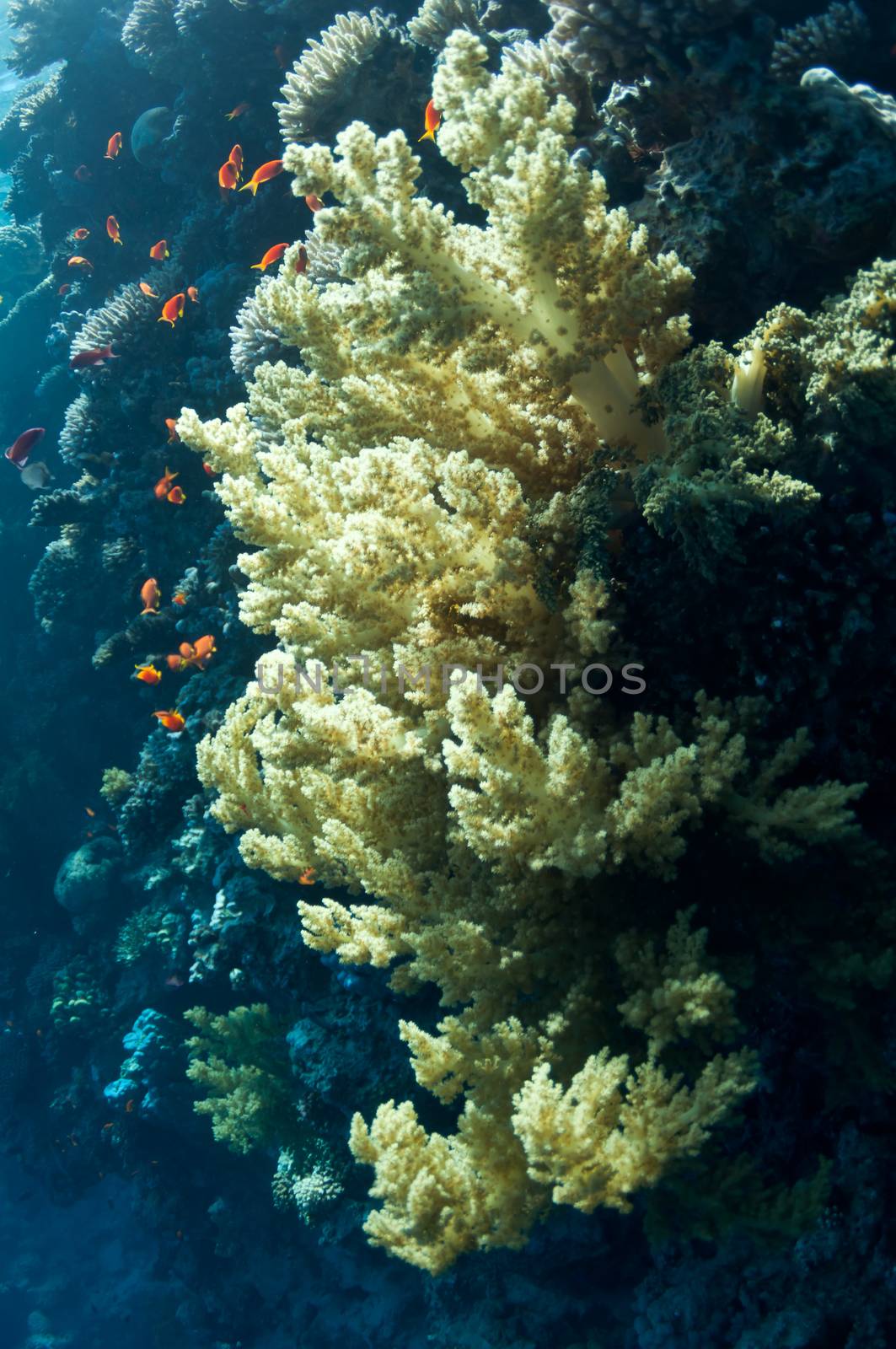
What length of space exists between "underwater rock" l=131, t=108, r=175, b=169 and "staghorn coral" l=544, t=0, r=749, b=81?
26.4 ft

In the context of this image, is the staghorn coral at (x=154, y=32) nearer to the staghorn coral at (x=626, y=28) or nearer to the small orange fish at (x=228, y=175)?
the small orange fish at (x=228, y=175)

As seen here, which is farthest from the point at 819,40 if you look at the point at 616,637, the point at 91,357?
the point at 91,357

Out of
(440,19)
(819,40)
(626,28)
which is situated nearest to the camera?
(819,40)

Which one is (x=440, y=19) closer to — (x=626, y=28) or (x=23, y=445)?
(x=626, y=28)

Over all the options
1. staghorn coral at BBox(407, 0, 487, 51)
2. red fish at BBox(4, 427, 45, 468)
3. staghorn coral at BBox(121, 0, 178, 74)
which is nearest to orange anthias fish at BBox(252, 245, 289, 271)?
staghorn coral at BBox(407, 0, 487, 51)

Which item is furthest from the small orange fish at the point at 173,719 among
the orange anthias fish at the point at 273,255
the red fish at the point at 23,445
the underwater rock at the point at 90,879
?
the underwater rock at the point at 90,879

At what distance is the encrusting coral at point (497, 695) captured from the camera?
2.39m

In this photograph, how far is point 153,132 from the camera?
9688 mm

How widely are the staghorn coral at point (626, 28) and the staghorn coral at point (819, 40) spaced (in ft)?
0.76

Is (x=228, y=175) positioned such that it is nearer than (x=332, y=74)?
No

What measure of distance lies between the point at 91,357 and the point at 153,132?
10.9 feet

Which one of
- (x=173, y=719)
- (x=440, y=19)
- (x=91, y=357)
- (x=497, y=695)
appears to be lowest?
(x=497, y=695)

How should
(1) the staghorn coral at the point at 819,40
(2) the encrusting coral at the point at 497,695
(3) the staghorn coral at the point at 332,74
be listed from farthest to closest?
(3) the staghorn coral at the point at 332,74 < (1) the staghorn coral at the point at 819,40 < (2) the encrusting coral at the point at 497,695

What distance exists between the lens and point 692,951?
245 centimetres
